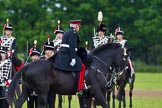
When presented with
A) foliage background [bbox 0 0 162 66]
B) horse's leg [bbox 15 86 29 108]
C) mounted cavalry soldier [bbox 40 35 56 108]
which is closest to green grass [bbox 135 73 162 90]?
mounted cavalry soldier [bbox 40 35 56 108]

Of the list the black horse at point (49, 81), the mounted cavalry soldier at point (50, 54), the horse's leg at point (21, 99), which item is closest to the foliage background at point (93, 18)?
the mounted cavalry soldier at point (50, 54)

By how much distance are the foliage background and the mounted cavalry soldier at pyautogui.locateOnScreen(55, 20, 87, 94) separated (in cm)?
4470

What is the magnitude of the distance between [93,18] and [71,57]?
46964 millimetres

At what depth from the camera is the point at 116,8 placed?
65.1 metres

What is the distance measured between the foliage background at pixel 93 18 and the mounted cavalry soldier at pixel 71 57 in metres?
44.7

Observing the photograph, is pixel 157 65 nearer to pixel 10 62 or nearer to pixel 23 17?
pixel 23 17

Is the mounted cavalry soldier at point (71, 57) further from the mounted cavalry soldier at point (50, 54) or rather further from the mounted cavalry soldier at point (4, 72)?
the mounted cavalry soldier at point (4, 72)

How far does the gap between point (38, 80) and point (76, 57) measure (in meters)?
1.33

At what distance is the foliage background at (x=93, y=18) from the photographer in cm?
6300

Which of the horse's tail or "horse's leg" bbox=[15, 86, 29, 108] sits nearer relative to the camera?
Result: the horse's tail

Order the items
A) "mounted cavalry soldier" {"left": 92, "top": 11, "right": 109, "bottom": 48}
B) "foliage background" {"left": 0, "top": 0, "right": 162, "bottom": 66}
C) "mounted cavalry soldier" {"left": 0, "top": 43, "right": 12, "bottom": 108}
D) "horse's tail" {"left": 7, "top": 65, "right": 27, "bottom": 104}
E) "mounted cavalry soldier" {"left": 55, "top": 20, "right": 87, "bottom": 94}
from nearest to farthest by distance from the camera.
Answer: "horse's tail" {"left": 7, "top": 65, "right": 27, "bottom": 104} < "mounted cavalry soldier" {"left": 55, "top": 20, "right": 87, "bottom": 94} < "mounted cavalry soldier" {"left": 0, "top": 43, "right": 12, "bottom": 108} < "mounted cavalry soldier" {"left": 92, "top": 11, "right": 109, "bottom": 48} < "foliage background" {"left": 0, "top": 0, "right": 162, "bottom": 66}

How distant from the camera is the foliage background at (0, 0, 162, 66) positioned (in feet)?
207

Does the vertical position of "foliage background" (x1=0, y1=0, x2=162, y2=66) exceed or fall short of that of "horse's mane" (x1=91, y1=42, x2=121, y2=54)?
it falls short

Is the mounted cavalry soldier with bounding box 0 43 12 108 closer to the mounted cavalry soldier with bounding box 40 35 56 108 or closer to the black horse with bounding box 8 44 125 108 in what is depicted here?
the mounted cavalry soldier with bounding box 40 35 56 108
